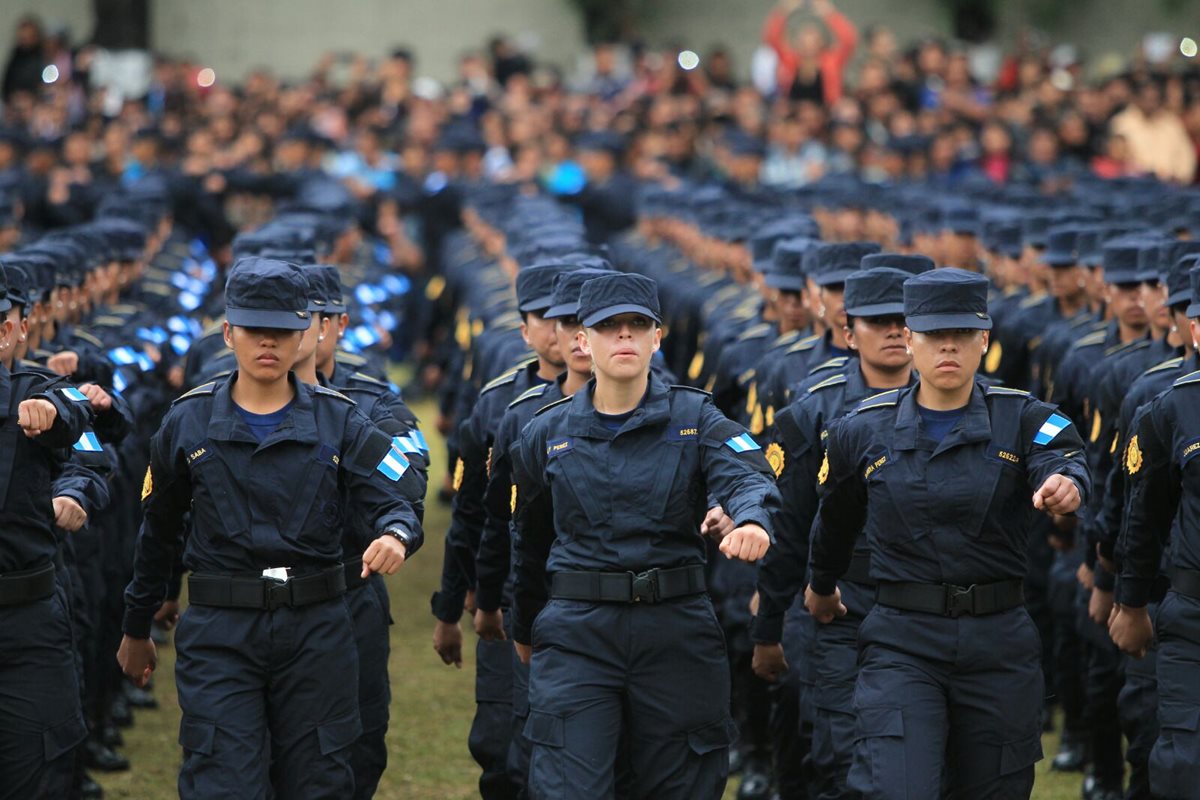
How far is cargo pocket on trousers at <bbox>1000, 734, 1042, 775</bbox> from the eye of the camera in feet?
21.8

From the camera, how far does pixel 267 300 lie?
23.0ft

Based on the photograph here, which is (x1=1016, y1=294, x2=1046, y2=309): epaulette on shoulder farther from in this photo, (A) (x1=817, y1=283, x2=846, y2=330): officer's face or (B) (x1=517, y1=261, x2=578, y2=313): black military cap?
(B) (x1=517, y1=261, x2=578, y2=313): black military cap

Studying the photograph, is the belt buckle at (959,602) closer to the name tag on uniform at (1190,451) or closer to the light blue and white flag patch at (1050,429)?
the light blue and white flag patch at (1050,429)

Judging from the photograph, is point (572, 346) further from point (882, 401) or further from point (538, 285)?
point (882, 401)

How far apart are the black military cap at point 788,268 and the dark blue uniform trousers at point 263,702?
424 centimetres

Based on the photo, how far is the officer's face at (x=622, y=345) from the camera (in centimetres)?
686

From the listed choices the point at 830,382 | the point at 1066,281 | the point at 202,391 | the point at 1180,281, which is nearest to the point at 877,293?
the point at 830,382

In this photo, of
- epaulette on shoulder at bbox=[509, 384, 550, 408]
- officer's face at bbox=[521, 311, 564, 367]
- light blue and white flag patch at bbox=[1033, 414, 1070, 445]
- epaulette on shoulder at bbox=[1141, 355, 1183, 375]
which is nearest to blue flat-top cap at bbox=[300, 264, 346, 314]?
officer's face at bbox=[521, 311, 564, 367]

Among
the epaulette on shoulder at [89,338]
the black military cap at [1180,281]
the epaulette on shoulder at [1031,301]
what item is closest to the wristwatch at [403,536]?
the black military cap at [1180,281]

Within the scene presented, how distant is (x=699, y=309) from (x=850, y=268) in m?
5.85

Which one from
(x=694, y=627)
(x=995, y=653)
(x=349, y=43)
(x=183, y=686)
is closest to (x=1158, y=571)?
(x=995, y=653)

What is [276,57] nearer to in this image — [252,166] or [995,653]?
[252,166]

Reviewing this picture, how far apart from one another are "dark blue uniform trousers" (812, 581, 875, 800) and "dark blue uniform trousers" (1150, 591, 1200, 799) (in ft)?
3.97

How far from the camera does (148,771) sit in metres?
9.92
